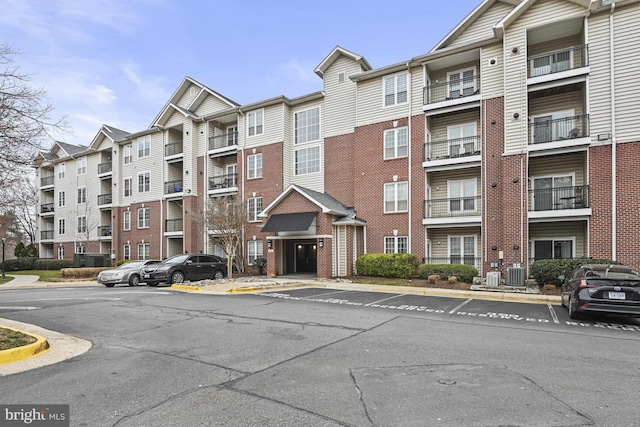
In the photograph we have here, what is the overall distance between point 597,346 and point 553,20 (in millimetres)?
16689

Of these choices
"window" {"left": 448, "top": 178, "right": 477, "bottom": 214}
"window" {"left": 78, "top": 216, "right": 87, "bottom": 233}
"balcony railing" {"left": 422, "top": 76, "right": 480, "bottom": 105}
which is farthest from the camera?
"window" {"left": 78, "top": 216, "right": 87, "bottom": 233}

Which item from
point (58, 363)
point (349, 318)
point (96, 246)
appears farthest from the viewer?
point (96, 246)

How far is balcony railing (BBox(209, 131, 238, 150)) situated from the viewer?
2980 cm

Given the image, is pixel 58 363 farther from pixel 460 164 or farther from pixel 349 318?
pixel 460 164

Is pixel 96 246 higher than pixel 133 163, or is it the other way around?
pixel 133 163

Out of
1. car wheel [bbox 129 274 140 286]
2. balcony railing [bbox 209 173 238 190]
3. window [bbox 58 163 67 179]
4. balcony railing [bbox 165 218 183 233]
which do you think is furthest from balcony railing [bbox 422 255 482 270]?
window [bbox 58 163 67 179]

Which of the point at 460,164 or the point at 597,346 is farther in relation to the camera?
the point at 460,164

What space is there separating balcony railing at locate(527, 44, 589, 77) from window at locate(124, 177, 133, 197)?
32916mm

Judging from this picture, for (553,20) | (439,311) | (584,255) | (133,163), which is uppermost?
(553,20)

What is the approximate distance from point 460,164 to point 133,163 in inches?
1144

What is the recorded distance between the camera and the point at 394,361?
6227mm

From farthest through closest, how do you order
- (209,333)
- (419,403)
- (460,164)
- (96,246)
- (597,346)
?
1. (96,246)
2. (460,164)
3. (209,333)
4. (597,346)
5. (419,403)

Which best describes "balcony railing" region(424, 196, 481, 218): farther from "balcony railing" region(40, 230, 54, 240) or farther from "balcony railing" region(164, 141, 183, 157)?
"balcony railing" region(40, 230, 54, 240)

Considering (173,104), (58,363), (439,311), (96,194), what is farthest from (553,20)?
(96,194)
